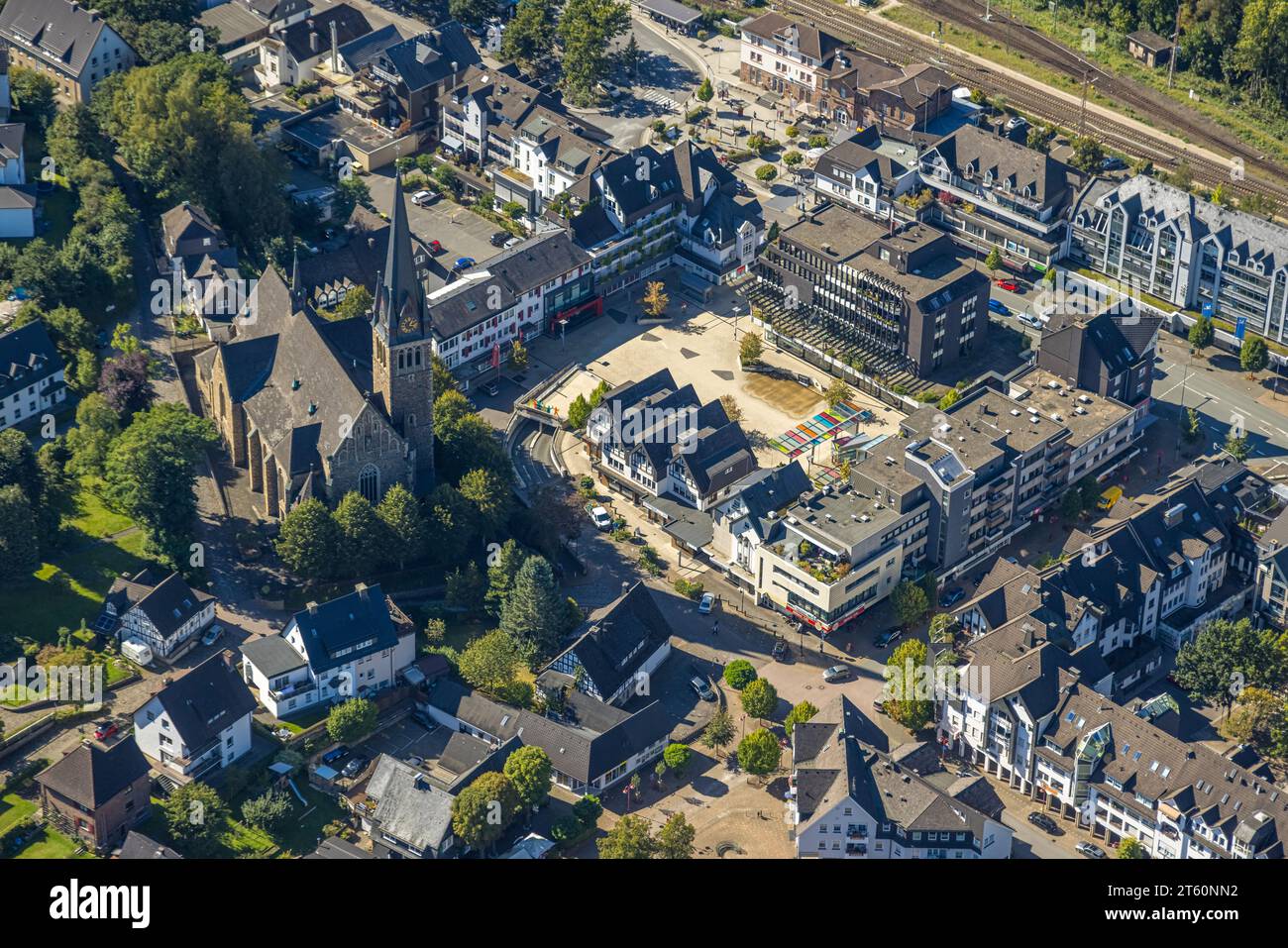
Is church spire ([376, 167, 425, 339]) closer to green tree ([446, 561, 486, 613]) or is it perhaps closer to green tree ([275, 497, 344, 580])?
green tree ([275, 497, 344, 580])

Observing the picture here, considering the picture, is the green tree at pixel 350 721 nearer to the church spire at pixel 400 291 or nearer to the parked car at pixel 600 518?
the church spire at pixel 400 291

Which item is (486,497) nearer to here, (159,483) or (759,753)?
(159,483)

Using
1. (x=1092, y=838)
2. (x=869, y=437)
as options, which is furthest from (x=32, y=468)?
(x=1092, y=838)

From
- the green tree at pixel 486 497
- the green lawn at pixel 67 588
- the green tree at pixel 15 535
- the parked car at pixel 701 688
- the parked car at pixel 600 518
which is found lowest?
the parked car at pixel 701 688

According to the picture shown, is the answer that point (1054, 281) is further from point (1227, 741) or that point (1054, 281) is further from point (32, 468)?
point (32, 468)

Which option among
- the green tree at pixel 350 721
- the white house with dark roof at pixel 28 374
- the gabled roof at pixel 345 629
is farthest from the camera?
the white house with dark roof at pixel 28 374

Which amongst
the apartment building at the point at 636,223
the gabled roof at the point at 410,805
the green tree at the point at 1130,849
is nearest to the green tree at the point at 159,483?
the gabled roof at the point at 410,805
